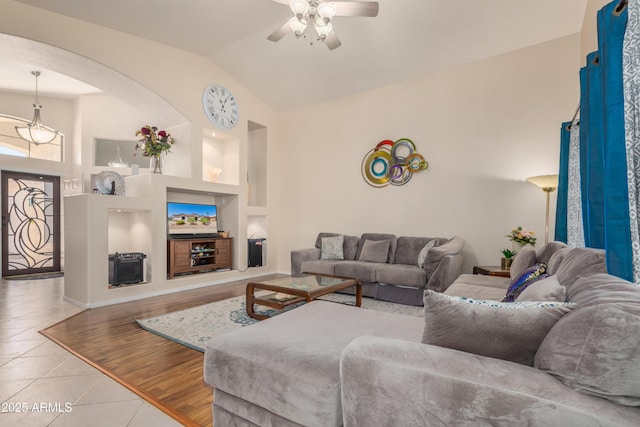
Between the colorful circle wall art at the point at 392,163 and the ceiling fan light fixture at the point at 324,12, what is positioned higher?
the ceiling fan light fixture at the point at 324,12

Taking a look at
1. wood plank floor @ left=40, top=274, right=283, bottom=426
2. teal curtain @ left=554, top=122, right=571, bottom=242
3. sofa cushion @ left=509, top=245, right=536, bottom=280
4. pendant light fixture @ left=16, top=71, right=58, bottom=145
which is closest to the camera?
wood plank floor @ left=40, top=274, right=283, bottom=426

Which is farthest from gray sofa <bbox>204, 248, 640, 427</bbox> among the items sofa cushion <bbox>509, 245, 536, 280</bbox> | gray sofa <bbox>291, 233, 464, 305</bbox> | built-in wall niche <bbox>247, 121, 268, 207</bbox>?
built-in wall niche <bbox>247, 121, 268, 207</bbox>

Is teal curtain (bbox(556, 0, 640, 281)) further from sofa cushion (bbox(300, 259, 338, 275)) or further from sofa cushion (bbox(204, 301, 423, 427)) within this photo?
sofa cushion (bbox(300, 259, 338, 275))

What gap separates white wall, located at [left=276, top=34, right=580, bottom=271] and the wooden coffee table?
73.5 inches

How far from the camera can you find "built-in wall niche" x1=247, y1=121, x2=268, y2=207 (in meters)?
6.21

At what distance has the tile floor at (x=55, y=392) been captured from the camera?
1677 millimetres

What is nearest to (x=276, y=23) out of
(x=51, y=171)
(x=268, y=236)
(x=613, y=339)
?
(x=268, y=236)

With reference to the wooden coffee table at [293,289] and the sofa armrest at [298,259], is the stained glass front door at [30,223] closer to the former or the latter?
the sofa armrest at [298,259]

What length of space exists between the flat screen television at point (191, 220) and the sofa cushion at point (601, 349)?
4934 mm

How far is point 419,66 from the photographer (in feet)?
15.0

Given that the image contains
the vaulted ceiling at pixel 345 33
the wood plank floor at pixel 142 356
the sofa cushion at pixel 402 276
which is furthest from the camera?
the sofa cushion at pixel 402 276

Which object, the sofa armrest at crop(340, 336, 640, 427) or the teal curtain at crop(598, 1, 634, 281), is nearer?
the sofa armrest at crop(340, 336, 640, 427)

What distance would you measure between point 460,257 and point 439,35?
2.85 metres

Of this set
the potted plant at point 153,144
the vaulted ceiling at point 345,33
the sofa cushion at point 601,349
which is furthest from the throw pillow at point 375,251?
the sofa cushion at point 601,349
